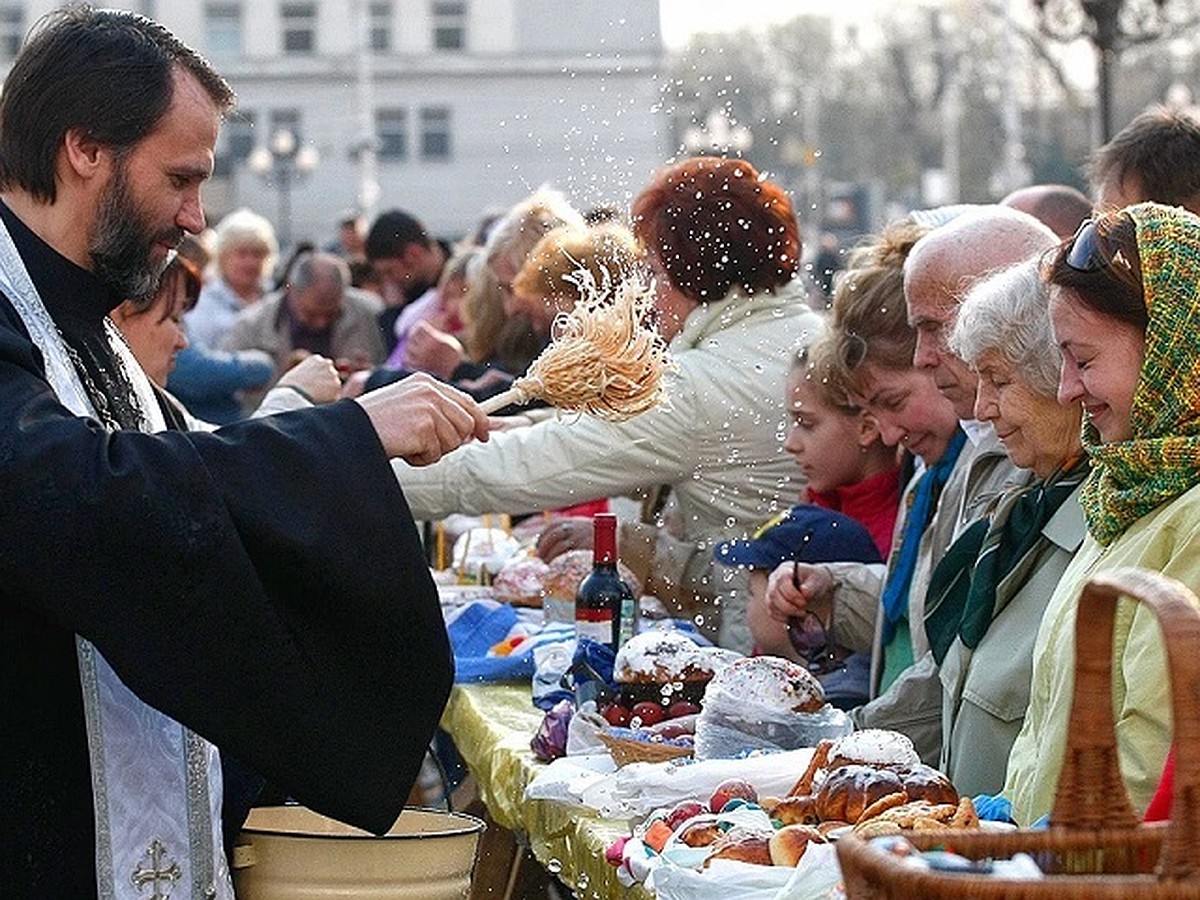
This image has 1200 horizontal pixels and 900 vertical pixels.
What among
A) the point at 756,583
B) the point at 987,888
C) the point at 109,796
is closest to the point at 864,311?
the point at 756,583

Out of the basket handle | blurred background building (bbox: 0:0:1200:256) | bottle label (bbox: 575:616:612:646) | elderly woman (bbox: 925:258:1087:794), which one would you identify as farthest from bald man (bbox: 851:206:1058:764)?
blurred background building (bbox: 0:0:1200:256)

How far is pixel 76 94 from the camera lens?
9.68 ft

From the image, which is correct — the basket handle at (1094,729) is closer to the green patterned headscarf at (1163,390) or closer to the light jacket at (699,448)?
the green patterned headscarf at (1163,390)

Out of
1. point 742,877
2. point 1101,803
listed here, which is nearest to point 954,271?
point 742,877

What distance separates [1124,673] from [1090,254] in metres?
0.56

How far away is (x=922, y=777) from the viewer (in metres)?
2.81

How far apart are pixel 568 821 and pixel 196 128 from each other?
1.22 metres

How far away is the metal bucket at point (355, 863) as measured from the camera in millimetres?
3041

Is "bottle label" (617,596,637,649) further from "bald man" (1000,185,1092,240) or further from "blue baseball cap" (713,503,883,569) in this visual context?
"bald man" (1000,185,1092,240)

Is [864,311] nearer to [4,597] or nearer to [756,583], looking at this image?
[756,583]

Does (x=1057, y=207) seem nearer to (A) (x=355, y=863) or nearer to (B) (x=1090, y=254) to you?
(B) (x=1090, y=254)

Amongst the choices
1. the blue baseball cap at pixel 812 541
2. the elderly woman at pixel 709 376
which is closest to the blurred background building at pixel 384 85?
the elderly woman at pixel 709 376

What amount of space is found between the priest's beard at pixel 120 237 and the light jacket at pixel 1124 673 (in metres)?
1.32

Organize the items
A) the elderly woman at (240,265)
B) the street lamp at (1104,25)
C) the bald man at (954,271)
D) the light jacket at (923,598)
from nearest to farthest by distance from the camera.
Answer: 1. the light jacket at (923,598)
2. the bald man at (954,271)
3. the street lamp at (1104,25)
4. the elderly woman at (240,265)
